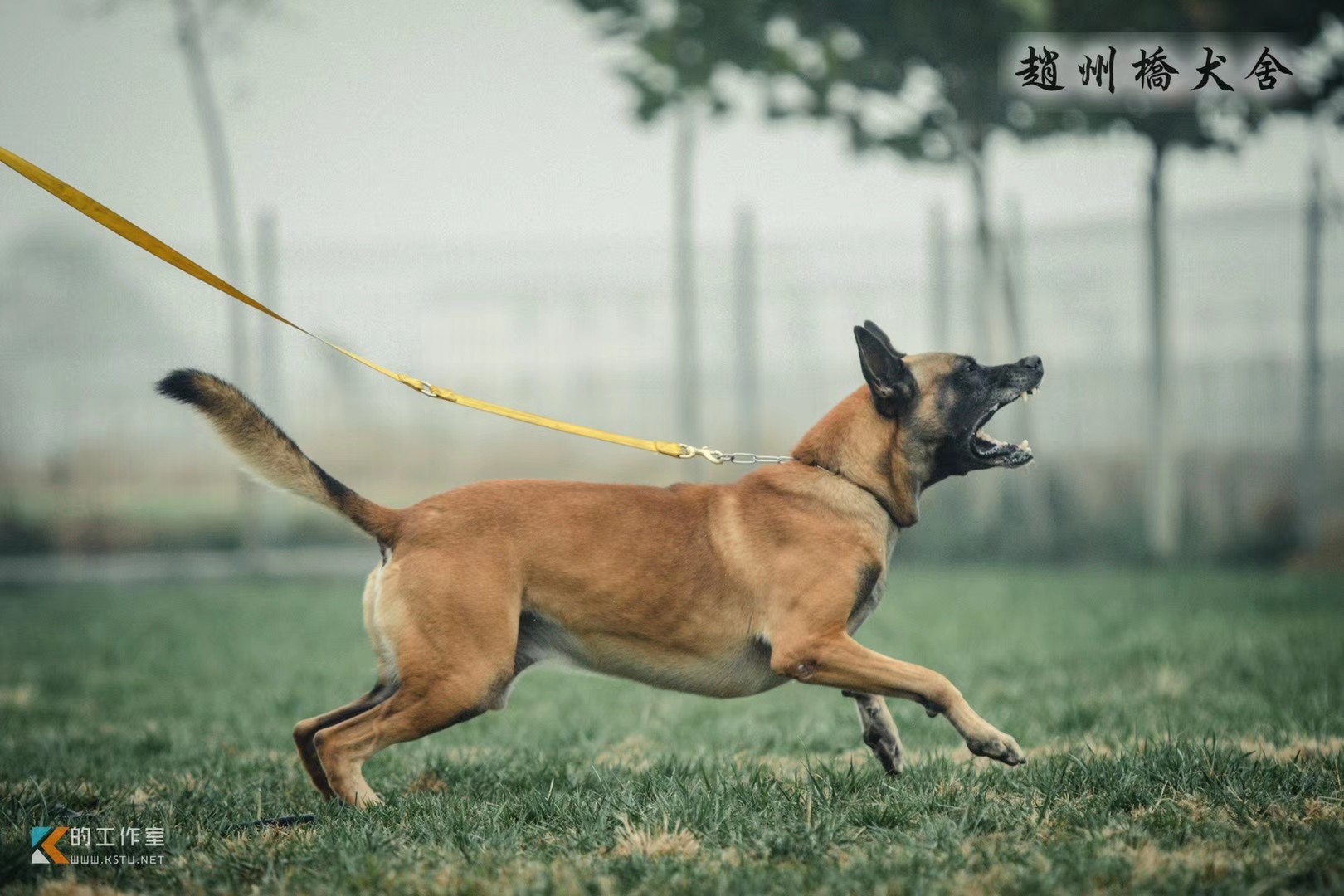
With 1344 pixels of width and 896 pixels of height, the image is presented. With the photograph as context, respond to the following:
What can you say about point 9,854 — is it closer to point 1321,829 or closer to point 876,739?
point 876,739

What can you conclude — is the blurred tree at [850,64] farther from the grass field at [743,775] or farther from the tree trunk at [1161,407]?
the grass field at [743,775]

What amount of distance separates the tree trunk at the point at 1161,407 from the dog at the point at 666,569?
8.21 m

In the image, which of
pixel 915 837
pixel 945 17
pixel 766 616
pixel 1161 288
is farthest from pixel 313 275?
pixel 915 837

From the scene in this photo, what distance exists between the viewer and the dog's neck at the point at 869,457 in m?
4.27

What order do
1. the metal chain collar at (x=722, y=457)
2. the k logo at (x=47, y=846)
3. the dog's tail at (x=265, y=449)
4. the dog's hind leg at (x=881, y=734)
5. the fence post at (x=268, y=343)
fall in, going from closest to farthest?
1. the k logo at (x=47, y=846)
2. the dog's tail at (x=265, y=449)
3. the dog's hind leg at (x=881, y=734)
4. the metal chain collar at (x=722, y=457)
5. the fence post at (x=268, y=343)

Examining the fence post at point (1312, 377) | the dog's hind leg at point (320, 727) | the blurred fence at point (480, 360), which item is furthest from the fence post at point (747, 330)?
the dog's hind leg at point (320, 727)

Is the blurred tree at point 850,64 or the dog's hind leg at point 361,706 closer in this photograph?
the dog's hind leg at point 361,706

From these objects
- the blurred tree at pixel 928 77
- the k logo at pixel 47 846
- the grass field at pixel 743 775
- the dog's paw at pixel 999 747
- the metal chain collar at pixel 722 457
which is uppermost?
the blurred tree at pixel 928 77

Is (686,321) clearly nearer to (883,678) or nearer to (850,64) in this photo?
(850,64)

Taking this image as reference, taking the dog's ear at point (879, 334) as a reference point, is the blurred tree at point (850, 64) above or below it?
above

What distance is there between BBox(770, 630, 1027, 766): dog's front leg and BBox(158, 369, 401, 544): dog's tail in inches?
54.3

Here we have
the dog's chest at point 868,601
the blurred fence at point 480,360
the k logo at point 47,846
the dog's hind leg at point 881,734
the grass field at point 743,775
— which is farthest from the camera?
the blurred fence at point 480,360

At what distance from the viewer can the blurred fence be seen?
503 inches

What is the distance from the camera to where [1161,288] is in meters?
11.8
